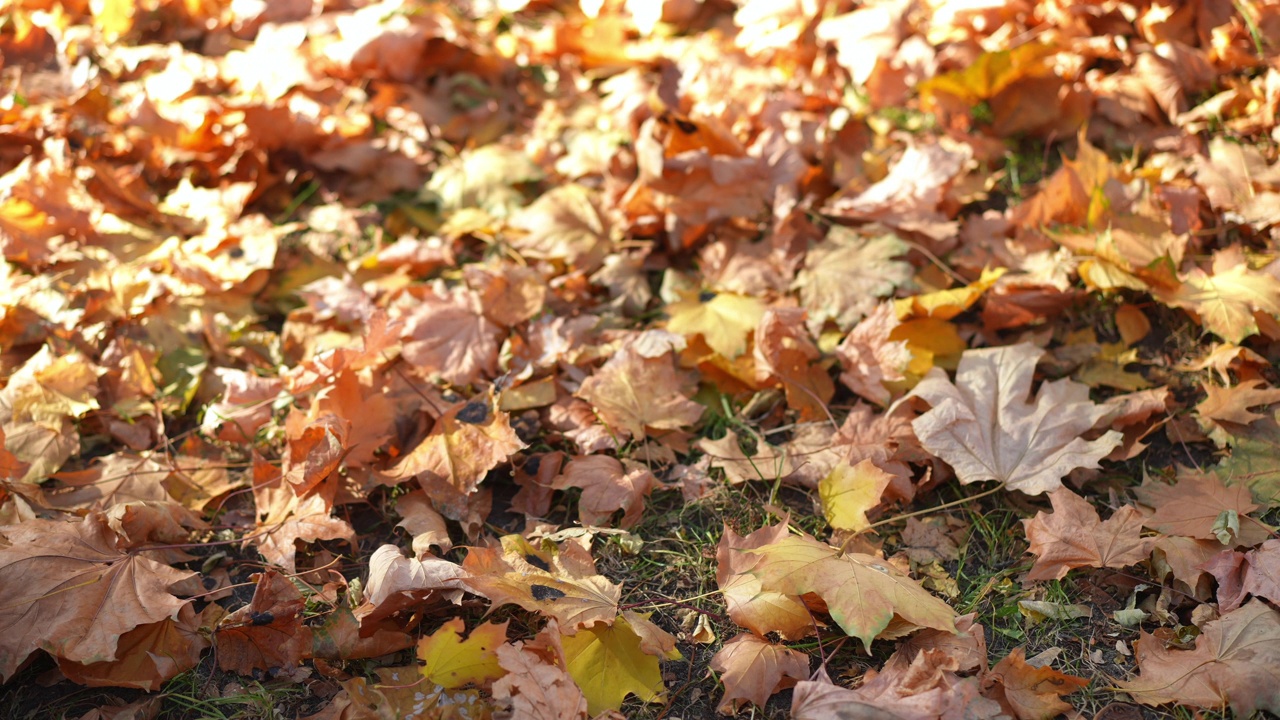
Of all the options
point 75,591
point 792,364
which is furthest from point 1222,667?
point 75,591

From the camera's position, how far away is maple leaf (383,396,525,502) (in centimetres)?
175

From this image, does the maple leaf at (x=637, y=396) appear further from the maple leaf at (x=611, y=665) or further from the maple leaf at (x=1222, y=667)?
the maple leaf at (x=1222, y=667)

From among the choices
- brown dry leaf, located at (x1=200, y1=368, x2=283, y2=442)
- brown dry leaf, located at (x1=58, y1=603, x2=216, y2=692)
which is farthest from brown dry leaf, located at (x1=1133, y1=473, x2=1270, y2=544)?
brown dry leaf, located at (x1=200, y1=368, x2=283, y2=442)

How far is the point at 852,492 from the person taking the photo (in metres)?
1.67

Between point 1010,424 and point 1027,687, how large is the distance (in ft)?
1.79

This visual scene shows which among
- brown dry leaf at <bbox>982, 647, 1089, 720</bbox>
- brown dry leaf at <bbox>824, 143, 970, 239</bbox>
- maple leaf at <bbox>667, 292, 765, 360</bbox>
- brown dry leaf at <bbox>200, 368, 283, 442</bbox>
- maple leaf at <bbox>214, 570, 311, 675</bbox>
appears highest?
brown dry leaf at <bbox>824, 143, 970, 239</bbox>

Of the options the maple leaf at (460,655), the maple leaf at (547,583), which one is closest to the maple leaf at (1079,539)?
the maple leaf at (547,583)

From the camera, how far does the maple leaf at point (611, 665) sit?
1395 mm

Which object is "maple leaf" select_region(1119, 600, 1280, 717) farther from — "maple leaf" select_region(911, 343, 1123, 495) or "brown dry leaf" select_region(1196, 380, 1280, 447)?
"brown dry leaf" select_region(1196, 380, 1280, 447)

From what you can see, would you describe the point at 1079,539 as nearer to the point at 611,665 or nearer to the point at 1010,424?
the point at 1010,424

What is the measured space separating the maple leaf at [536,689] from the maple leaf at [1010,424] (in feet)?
2.69

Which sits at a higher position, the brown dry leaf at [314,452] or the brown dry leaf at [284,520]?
the brown dry leaf at [314,452]

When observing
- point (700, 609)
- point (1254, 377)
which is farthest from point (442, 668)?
point (1254, 377)

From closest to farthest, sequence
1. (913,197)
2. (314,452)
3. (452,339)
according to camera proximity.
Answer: (314,452) < (452,339) < (913,197)
